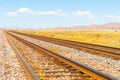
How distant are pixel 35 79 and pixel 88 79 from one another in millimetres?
1869

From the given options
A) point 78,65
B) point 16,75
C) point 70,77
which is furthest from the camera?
point 78,65

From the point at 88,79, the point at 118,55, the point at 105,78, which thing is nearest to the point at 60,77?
the point at 88,79

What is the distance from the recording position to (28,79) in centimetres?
854

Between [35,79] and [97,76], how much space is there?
2118 mm

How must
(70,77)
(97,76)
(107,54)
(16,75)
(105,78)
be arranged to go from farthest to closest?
(107,54) → (16,75) → (70,77) → (97,76) → (105,78)

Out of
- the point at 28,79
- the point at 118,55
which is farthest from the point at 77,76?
the point at 118,55

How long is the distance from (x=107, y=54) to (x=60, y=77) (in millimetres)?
8473

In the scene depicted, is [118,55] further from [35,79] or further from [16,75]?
[35,79]

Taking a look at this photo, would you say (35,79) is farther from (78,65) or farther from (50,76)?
(78,65)

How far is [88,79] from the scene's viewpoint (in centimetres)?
822

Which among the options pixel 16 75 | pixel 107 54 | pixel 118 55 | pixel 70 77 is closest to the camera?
pixel 70 77

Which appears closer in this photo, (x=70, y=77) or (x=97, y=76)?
(x=97, y=76)

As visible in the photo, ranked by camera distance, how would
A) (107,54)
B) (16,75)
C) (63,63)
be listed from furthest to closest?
(107,54) < (63,63) < (16,75)

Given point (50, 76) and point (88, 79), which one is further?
point (50, 76)
